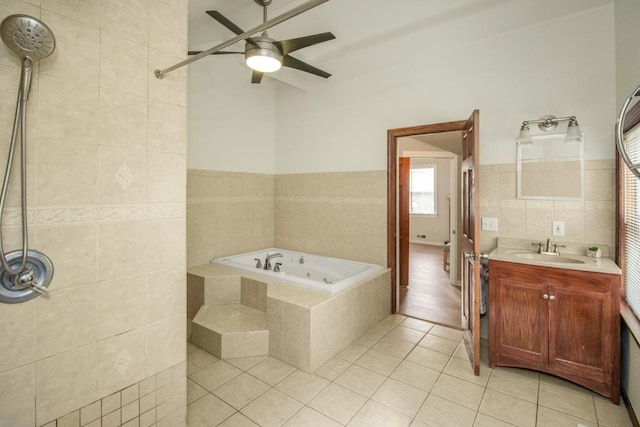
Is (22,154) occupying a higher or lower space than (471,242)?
higher

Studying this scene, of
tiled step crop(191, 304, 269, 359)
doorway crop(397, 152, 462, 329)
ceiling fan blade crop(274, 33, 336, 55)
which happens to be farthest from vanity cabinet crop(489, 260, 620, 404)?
ceiling fan blade crop(274, 33, 336, 55)

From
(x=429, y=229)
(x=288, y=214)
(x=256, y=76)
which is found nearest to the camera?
(x=256, y=76)

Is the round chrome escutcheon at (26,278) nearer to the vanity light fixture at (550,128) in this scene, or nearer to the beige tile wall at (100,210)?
the beige tile wall at (100,210)

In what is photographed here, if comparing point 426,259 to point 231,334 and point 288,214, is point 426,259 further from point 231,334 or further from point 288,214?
point 231,334

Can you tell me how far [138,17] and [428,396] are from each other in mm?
2829

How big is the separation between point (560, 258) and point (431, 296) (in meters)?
1.93

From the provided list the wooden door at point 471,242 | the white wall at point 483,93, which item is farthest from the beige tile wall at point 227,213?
the wooden door at point 471,242

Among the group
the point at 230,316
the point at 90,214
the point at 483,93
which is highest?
the point at 483,93

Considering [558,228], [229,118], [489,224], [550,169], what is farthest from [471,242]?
[229,118]

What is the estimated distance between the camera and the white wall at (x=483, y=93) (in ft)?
7.89

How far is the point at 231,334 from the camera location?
258 centimetres

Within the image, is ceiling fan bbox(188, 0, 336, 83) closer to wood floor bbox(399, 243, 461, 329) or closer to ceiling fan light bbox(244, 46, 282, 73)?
ceiling fan light bbox(244, 46, 282, 73)

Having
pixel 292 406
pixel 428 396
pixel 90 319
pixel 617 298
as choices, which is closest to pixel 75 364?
pixel 90 319

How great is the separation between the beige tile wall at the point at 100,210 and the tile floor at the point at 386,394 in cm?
55
